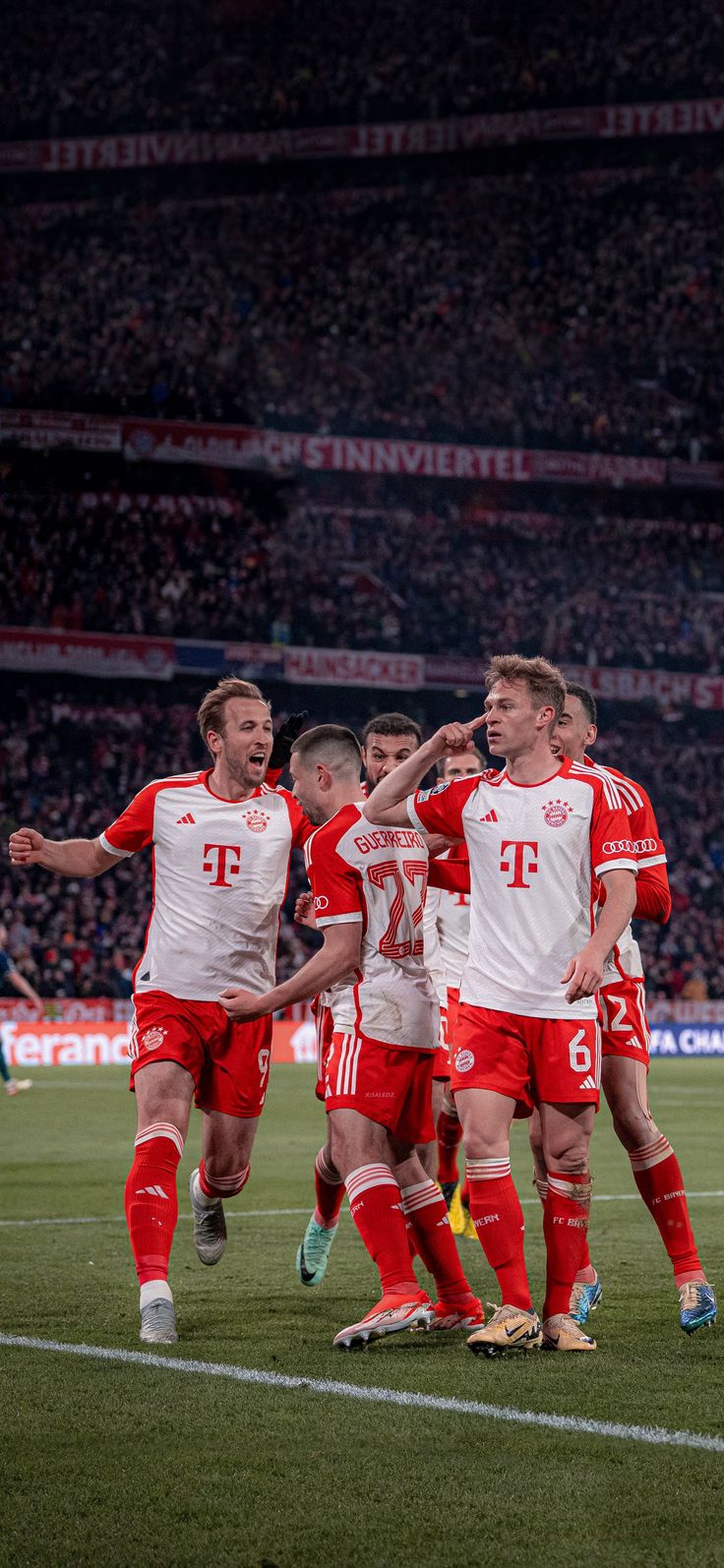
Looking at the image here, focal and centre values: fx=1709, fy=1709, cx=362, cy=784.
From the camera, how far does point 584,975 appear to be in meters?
5.17

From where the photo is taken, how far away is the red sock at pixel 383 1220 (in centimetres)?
573

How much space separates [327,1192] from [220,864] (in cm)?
165

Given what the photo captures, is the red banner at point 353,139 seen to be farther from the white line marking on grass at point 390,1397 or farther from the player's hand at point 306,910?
the white line marking on grass at point 390,1397

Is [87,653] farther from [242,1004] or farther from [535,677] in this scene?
[535,677]

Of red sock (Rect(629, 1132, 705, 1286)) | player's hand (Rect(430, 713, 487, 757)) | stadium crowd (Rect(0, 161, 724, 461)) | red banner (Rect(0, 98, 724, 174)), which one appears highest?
red banner (Rect(0, 98, 724, 174))

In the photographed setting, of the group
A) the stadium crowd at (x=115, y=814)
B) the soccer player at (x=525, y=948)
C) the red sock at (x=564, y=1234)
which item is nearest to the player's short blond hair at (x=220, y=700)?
the soccer player at (x=525, y=948)

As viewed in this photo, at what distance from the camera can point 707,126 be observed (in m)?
39.1

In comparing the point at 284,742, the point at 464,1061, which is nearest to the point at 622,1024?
the point at 464,1061

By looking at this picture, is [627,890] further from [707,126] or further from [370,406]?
[707,126]

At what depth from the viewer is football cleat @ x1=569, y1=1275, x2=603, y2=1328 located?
20.1 feet

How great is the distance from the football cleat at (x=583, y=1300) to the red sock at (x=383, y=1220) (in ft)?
1.99

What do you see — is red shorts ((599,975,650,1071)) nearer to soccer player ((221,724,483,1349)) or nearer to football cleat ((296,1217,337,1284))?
soccer player ((221,724,483,1349))

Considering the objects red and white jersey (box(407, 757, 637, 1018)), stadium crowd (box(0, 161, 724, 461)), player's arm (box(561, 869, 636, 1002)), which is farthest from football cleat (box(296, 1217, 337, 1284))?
stadium crowd (box(0, 161, 724, 461))

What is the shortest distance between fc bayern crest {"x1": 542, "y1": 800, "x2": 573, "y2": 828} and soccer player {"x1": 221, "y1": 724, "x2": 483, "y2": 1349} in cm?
62
